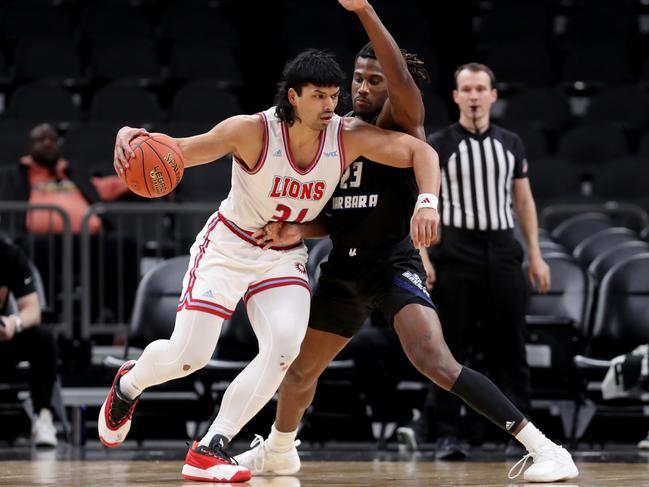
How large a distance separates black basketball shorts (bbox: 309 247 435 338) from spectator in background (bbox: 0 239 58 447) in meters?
2.64

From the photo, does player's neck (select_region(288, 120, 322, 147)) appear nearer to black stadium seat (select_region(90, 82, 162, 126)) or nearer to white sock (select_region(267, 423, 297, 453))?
white sock (select_region(267, 423, 297, 453))

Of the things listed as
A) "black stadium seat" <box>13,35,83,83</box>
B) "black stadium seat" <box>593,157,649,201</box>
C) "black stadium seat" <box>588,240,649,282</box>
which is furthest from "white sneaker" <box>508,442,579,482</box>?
"black stadium seat" <box>13,35,83,83</box>

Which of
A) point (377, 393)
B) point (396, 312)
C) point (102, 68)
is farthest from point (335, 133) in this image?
point (102, 68)

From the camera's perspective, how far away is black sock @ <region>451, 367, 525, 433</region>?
16.3 feet

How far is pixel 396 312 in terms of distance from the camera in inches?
202

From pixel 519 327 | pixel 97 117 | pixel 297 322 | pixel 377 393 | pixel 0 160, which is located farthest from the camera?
pixel 97 117

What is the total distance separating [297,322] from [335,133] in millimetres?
765

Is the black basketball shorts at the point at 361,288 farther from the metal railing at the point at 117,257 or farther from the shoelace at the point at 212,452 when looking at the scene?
the metal railing at the point at 117,257

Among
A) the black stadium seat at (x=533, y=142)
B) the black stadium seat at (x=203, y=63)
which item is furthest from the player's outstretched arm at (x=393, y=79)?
the black stadium seat at (x=203, y=63)

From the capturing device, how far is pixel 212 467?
496 cm

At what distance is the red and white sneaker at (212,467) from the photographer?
494 centimetres

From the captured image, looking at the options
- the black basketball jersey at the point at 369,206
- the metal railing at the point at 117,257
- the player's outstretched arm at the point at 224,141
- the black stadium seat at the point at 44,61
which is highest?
the black stadium seat at the point at 44,61

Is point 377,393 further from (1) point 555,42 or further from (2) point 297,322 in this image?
(1) point 555,42

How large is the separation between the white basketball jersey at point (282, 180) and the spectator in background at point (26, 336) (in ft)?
8.84
